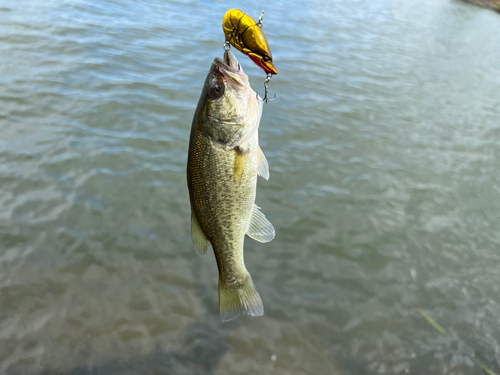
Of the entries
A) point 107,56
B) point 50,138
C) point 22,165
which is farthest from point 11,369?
point 107,56

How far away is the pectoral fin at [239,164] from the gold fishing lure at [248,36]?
1.72ft

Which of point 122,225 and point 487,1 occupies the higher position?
A: point 487,1

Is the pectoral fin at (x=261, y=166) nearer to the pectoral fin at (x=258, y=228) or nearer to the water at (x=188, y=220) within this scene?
the pectoral fin at (x=258, y=228)

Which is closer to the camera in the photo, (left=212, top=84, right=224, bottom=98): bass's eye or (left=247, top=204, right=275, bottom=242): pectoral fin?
(left=212, top=84, right=224, bottom=98): bass's eye

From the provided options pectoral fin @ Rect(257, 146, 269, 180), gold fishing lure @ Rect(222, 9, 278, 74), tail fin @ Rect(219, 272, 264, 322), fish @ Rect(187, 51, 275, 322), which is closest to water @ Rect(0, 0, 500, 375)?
tail fin @ Rect(219, 272, 264, 322)

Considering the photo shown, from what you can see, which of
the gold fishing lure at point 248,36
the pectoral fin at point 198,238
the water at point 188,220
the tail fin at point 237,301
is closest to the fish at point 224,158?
the pectoral fin at point 198,238

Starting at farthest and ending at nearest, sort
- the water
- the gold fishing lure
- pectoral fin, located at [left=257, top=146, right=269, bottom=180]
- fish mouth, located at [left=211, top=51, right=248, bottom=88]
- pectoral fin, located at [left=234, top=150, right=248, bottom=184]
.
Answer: the water < pectoral fin, located at [left=257, top=146, right=269, bottom=180] < pectoral fin, located at [left=234, top=150, right=248, bottom=184] < fish mouth, located at [left=211, top=51, right=248, bottom=88] < the gold fishing lure

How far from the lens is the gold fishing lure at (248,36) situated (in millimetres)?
1942

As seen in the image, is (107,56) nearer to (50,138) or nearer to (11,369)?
(50,138)

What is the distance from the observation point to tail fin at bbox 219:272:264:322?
8.34 ft

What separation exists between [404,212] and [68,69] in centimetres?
713

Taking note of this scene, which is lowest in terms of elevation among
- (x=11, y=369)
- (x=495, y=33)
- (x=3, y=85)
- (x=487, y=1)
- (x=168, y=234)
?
(x=11, y=369)

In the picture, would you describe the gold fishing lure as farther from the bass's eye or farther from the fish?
the bass's eye

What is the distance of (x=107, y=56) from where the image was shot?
327 inches
